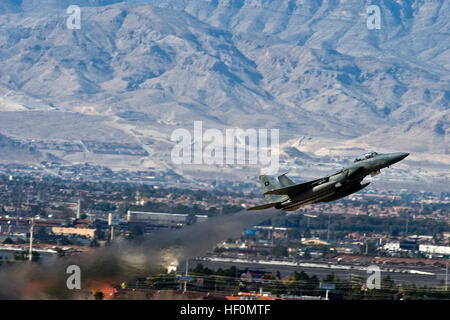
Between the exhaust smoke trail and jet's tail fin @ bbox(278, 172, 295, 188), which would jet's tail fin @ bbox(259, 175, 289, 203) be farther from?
the exhaust smoke trail

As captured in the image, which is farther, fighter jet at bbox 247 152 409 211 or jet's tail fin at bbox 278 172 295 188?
jet's tail fin at bbox 278 172 295 188

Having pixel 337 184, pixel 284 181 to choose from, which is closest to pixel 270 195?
pixel 284 181

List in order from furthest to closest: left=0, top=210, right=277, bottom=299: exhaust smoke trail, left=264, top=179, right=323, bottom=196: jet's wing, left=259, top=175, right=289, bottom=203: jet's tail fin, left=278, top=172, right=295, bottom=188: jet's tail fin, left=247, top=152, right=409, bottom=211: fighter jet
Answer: left=278, top=172, right=295, bottom=188: jet's tail fin → left=259, top=175, right=289, bottom=203: jet's tail fin → left=264, top=179, right=323, bottom=196: jet's wing → left=247, top=152, right=409, bottom=211: fighter jet → left=0, top=210, right=277, bottom=299: exhaust smoke trail

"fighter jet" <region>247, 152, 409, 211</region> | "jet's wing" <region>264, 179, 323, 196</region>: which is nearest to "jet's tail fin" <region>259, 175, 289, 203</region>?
"fighter jet" <region>247, 152, 409, 211</region>

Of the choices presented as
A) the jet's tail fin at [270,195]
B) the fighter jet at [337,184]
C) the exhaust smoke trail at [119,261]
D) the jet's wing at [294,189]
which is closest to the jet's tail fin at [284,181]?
the jet's tail fin at [270,195]

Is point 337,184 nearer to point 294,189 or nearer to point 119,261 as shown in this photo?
point 294,189

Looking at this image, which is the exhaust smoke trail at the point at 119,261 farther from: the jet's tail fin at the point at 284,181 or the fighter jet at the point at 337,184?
the fighter jet at the point at 337,184
